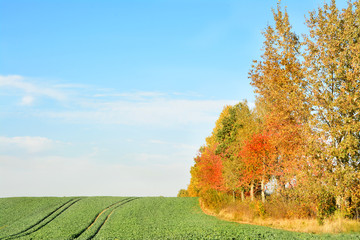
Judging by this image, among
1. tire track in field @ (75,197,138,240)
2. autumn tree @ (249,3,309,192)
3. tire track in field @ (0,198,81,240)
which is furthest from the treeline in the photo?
tire track in field @ (0,198,81,240)

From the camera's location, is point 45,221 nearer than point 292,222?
No

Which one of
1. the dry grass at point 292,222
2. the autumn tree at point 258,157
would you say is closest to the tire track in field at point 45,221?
the dry grass at point 292,222

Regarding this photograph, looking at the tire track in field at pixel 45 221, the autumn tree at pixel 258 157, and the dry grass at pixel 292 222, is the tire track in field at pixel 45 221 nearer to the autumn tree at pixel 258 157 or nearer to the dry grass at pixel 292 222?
the dry grass at pixel 292 222

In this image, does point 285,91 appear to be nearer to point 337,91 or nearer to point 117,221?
point 337,91

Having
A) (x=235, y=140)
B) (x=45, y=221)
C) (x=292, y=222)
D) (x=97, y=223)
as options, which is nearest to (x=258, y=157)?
(x=292, y=222)

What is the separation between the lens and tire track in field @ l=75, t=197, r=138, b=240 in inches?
1138

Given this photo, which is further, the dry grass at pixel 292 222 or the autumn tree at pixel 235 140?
the autumn tree at pixel 235 140

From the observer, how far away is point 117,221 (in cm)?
3541

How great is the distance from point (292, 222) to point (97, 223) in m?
20.0

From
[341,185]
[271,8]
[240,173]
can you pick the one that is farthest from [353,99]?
[240,173]

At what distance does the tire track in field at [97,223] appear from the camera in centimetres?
2890

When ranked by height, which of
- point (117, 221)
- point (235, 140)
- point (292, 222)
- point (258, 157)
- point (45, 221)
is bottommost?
point (45, 221)

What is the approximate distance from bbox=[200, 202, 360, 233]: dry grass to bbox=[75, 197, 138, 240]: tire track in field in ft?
44.1

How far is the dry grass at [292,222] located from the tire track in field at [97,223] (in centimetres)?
1343
